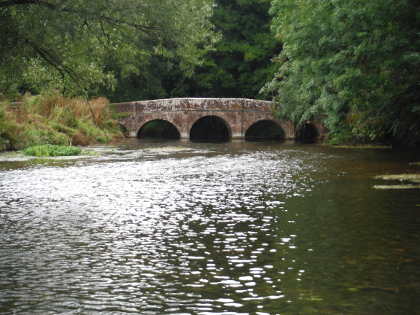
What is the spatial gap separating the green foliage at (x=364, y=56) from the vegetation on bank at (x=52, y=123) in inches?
356

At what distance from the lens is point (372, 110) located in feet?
71.6

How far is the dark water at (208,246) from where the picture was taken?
6.50 metres

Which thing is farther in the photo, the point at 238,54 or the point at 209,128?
the point at 209,128

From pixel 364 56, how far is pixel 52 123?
17677mm

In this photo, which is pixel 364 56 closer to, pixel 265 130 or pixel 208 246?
pixel 208 246

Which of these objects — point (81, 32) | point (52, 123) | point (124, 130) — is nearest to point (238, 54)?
point (124, 130)

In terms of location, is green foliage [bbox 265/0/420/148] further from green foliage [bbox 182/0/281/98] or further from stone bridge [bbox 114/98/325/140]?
green foliage [bbox 182/0/281/98]

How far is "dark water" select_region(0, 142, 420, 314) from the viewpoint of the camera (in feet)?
21.3

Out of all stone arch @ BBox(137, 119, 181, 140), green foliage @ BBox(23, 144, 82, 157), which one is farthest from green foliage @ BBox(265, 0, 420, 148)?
stone arch @ BBox(137, 119, 181, 140)

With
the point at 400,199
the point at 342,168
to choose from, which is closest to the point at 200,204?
the point at 400,199

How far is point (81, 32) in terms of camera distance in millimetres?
13906

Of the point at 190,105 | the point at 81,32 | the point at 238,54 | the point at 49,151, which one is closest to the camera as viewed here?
the point at 81,32

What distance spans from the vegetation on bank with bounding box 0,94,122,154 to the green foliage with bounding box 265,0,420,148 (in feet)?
29.6

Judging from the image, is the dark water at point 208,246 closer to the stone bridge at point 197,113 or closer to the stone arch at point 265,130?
the stone bridge at point 197,113
